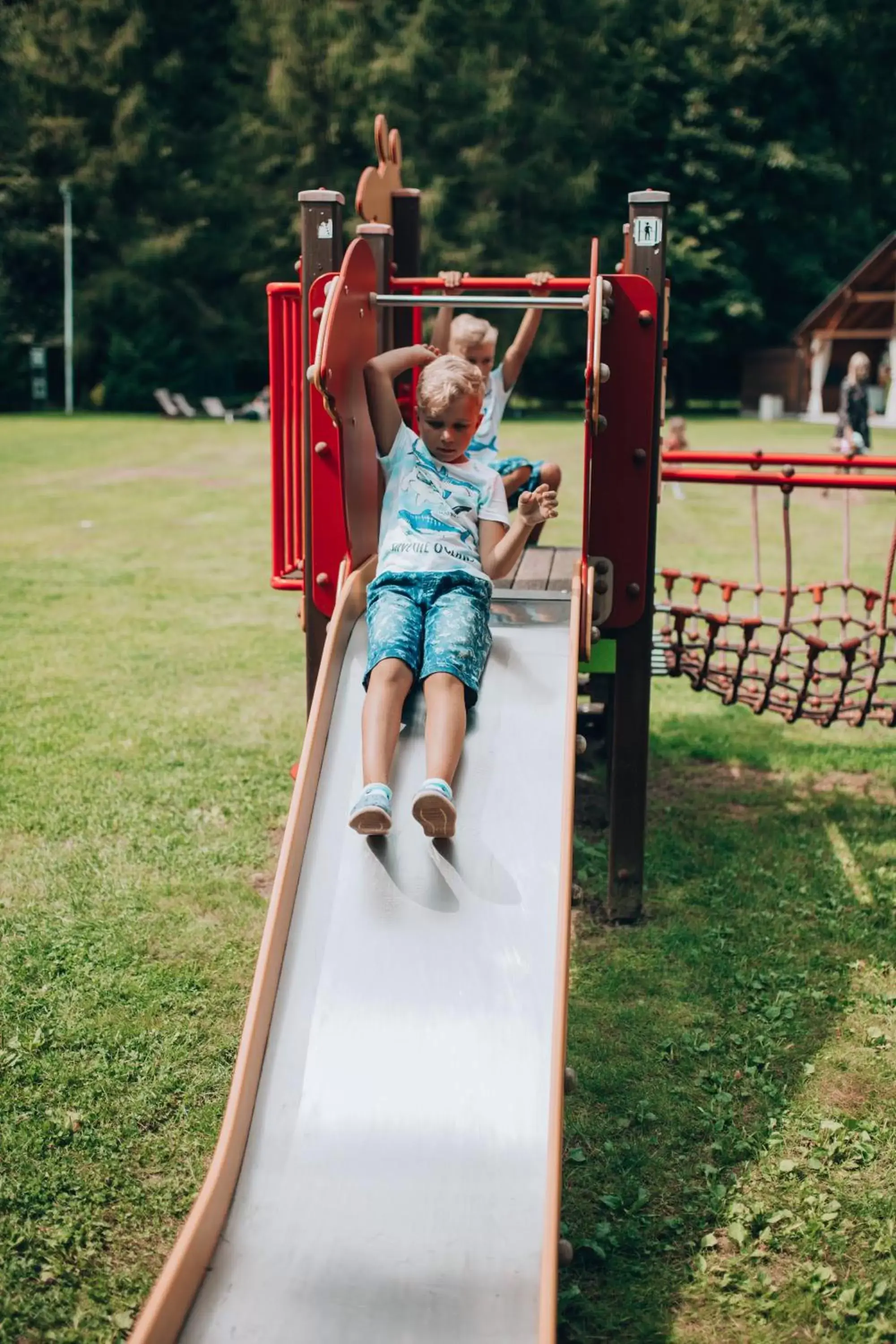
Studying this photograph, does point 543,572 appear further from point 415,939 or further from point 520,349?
point 415,939

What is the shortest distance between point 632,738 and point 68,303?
3654 centimetres

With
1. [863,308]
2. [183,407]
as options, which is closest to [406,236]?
[183,407]

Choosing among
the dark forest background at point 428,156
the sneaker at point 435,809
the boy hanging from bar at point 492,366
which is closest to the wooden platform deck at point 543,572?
the boy hanging from bar at point 492,366

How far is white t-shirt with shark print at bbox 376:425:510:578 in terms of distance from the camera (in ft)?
13.9

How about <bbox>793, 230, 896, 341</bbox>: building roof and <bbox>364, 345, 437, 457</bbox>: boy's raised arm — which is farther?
<bbox>793, 230, 896, 341</bbox>: building roof

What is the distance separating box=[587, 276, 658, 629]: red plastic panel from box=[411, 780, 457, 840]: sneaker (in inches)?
57.5

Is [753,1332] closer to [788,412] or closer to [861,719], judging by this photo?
[861,719]

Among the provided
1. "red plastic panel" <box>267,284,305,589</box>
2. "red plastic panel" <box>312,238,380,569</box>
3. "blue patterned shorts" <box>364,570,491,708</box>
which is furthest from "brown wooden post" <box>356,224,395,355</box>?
"blue patterned shorts" <box>364,570,491,708</box>

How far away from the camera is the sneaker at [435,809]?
3.51m

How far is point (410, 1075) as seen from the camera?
3.12 m

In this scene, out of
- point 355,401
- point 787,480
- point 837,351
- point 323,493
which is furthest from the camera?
point 837,351

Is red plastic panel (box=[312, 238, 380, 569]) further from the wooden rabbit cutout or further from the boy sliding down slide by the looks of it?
the wooden rabbit cutout

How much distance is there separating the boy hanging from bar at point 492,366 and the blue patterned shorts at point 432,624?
135 centimetres

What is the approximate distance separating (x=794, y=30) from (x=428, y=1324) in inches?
1927
